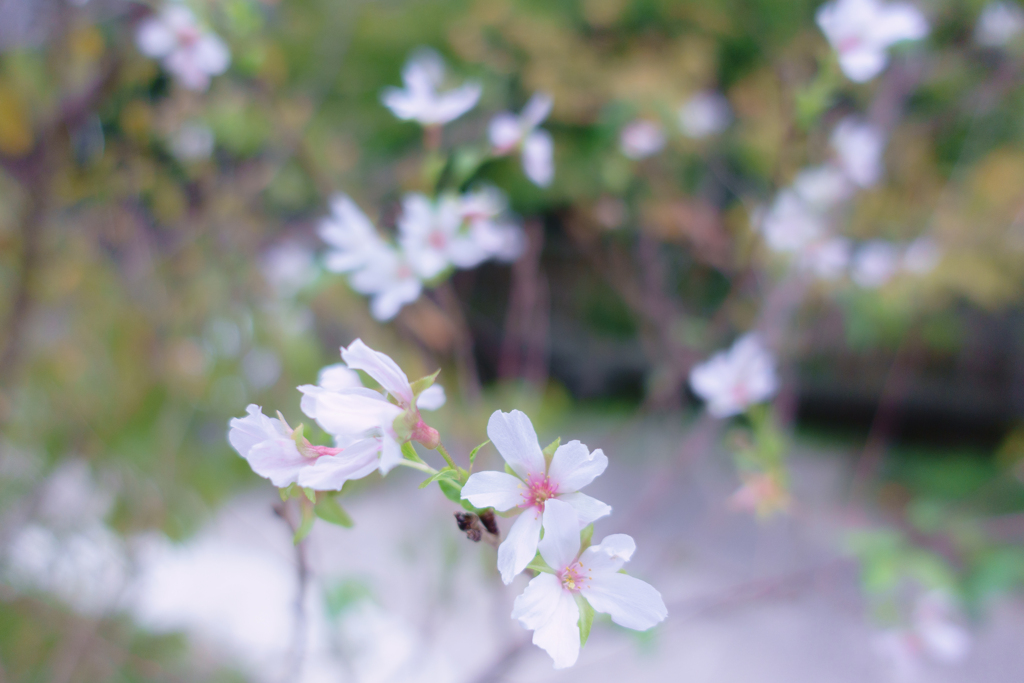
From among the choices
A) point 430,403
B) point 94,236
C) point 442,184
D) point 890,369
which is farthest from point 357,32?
point 890,369

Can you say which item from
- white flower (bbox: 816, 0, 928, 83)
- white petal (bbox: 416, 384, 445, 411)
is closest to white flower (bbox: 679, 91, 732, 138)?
white flower (bbox: 816, 0, 928, 83)

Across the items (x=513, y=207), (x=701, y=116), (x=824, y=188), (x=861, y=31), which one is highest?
(x=513, y=207)

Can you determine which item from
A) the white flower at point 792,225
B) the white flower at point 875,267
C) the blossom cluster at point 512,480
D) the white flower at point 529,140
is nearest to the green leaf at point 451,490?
the blossom cluster at point 512,480

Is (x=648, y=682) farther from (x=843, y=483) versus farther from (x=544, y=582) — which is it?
(x=544, y=582)

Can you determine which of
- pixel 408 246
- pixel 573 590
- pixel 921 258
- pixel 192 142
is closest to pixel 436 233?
pixel 408 246

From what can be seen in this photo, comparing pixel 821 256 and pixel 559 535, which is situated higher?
pixel 821 256

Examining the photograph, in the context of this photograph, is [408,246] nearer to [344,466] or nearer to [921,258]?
[344,466]

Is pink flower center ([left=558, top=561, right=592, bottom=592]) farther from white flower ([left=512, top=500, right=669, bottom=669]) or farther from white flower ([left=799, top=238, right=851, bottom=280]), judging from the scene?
white flower ([left=799, top=238, right=851, bottom=280])

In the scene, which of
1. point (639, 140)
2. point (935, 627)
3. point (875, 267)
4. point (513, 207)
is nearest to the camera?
point (935, 627)
